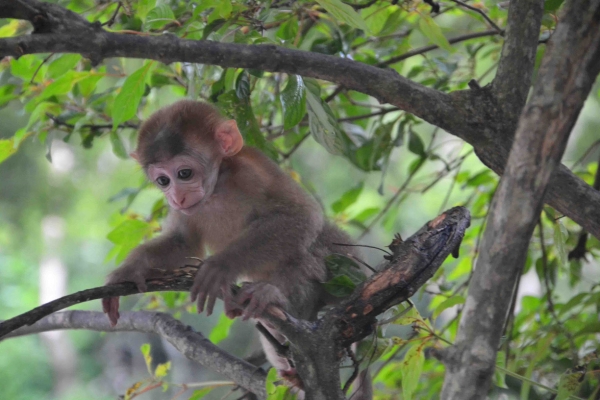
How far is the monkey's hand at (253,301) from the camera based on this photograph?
1.79 metres

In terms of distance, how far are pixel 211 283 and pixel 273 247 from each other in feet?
1.21

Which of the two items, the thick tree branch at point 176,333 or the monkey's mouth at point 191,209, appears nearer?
the thick tree branch at point 176,333

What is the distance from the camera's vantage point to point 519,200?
3.70ft

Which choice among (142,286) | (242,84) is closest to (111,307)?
(142,286)

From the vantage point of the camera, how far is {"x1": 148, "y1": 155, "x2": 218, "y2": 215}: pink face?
2365 mm

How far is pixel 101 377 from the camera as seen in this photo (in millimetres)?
9859

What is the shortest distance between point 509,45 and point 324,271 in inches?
41.4

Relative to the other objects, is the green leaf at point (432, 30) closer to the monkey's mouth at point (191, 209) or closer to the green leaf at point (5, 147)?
the monkey's mouth at point (191, 209)

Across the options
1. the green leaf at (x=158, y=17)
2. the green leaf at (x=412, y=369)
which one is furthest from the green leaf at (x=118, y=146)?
the green leaf at (x=412, y=369)

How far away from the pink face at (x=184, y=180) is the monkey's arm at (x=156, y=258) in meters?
0.21

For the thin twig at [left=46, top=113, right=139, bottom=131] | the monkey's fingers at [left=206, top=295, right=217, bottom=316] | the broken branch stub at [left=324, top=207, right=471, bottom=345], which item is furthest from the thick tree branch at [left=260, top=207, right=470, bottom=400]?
the thin twig at [left=46, top=113, right=139, bottom=131]

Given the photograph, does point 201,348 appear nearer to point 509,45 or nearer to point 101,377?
point 509,45

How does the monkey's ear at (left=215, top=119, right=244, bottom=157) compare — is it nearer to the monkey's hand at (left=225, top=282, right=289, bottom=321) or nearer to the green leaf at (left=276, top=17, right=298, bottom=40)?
the green leaf at (left=276, top=17, right=298, bottom=40)

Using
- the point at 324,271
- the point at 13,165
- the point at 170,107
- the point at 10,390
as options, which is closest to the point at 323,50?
the point at 170,107
